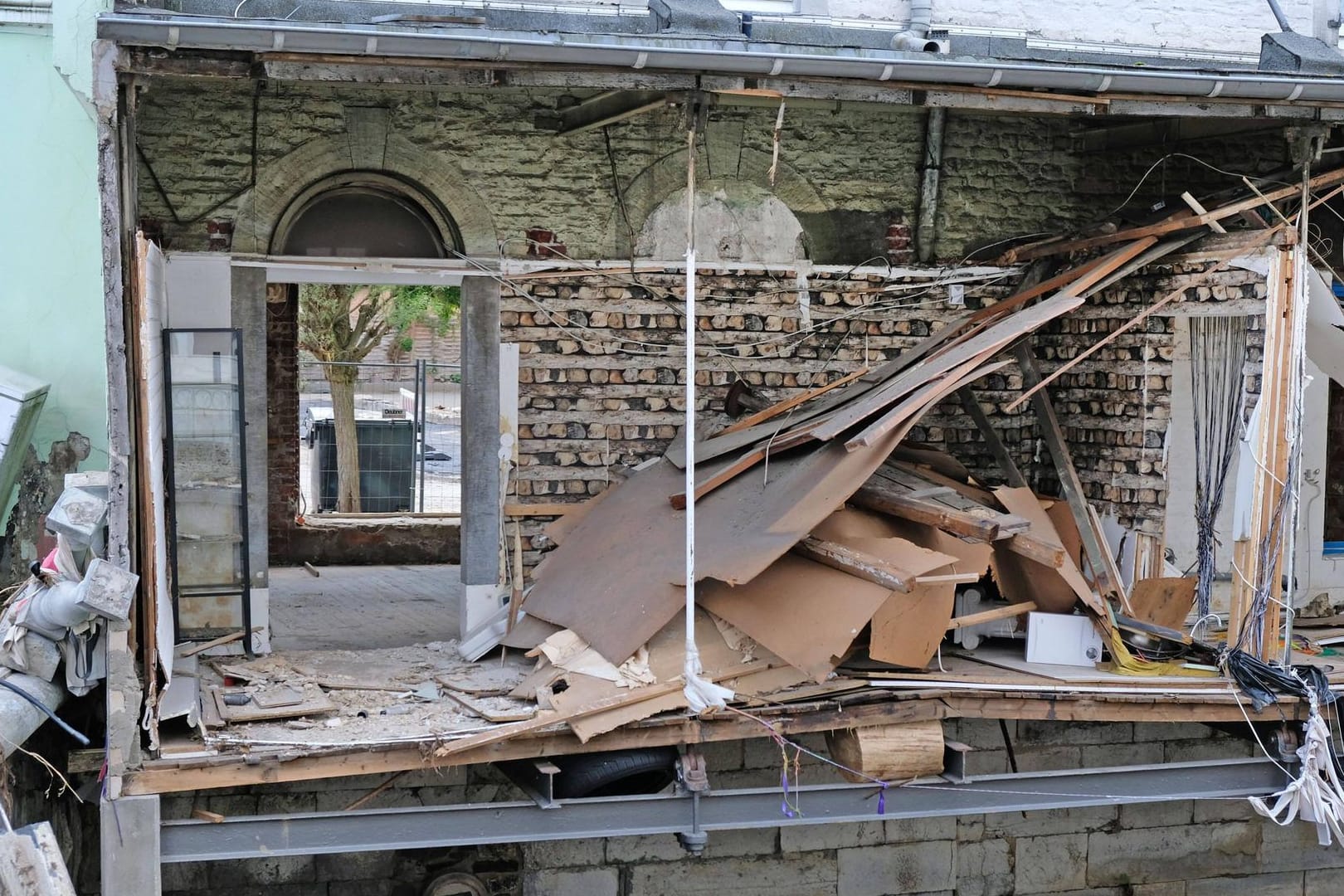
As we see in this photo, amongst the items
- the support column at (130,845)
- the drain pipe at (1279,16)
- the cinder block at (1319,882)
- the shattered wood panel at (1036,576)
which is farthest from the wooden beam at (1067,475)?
the support column at (130,845)

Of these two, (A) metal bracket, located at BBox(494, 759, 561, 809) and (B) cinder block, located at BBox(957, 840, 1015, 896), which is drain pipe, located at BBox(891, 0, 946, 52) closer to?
(A) metal bracket, located at BBox(494, 759, 561, 809)

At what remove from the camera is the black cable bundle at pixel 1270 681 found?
709 centimetres

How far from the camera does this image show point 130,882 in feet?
18.9

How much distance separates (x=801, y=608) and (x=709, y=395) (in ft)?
7.78

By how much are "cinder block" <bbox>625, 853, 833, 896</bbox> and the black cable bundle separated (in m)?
2.66

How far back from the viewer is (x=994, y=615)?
7.26 m

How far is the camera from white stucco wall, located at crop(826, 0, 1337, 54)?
910 cm

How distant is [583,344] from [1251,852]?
549 centimetres

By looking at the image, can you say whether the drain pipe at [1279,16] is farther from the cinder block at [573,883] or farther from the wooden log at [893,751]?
the cinder block at [573,883]

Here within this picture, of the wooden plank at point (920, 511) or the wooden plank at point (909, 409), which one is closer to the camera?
the wooden plank at point (909, 409)

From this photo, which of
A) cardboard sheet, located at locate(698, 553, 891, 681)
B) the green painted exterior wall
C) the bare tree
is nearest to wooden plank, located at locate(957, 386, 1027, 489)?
cardboard sheet, located at locate(698, 553, 891, 681)

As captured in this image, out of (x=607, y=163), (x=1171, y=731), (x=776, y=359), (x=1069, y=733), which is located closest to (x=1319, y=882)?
(x=1171, y=731)

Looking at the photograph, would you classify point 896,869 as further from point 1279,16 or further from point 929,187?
point 1279,16

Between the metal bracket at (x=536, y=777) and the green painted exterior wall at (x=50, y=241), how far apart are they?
2807 millimetres
